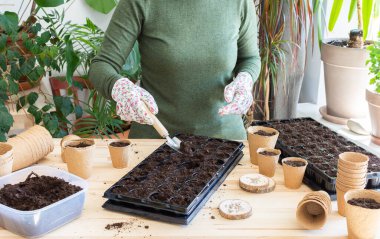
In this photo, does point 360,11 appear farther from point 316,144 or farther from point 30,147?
point 30,147

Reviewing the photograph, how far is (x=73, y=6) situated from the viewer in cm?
305

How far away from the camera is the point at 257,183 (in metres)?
1.30

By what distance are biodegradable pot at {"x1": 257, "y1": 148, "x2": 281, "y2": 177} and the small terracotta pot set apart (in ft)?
0.70

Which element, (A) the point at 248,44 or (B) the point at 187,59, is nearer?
(B) the point at 187,59

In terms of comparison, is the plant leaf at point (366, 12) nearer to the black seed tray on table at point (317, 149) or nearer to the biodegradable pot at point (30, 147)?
the black seed tray on table at point (317, 149)

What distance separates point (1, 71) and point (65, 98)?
0.34m

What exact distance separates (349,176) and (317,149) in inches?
12.4

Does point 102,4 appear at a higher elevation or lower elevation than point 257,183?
higher

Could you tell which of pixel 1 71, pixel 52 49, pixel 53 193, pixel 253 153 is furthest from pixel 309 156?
pixel 1 71

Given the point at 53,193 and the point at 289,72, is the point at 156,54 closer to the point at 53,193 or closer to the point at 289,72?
the point at 53,193

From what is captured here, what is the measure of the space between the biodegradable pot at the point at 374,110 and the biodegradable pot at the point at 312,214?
4.09 feet

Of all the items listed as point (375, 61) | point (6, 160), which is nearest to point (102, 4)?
point (375, 61)

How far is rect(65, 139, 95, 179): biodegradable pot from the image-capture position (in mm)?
1330

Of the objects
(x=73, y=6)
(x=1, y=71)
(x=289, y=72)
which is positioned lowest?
(x=289, y=72)
